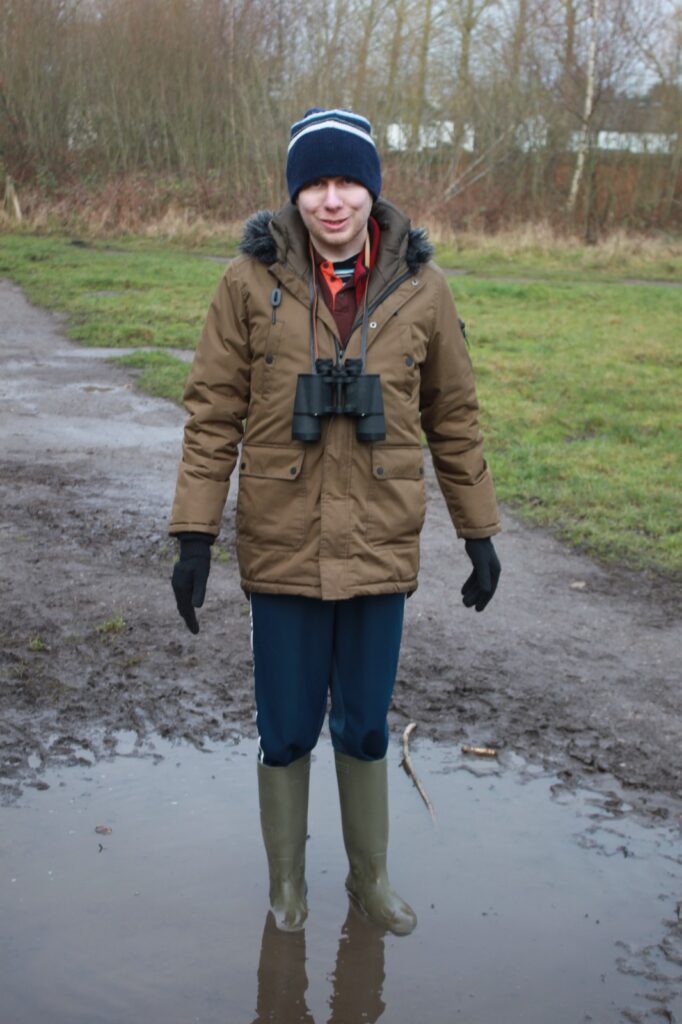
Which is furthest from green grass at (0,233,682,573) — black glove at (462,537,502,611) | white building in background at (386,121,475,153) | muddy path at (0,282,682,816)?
white building in background at (386,121,475,153)

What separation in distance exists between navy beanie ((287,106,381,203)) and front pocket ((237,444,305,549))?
62 cm

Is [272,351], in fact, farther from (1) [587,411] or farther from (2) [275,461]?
(1) [587,411]

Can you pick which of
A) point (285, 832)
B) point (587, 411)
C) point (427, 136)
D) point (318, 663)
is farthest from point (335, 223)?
point (427, 136)

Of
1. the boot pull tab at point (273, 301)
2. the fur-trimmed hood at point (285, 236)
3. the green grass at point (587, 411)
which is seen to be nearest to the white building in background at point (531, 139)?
the green grass at point (587, 411)

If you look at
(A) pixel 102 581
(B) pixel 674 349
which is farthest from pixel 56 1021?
(B) pixel 674 349

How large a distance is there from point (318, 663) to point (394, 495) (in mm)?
452

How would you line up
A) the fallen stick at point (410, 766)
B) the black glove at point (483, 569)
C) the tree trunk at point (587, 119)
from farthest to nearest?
the tree trunk at point (587, 119) → the fallen stick at point (410, 766) → the black glove at point (483, 569)

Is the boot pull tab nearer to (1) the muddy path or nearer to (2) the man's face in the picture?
(2) the man's face

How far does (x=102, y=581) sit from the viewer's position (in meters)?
5.63

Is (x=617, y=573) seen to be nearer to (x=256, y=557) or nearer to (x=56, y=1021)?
(x=256, y=557)

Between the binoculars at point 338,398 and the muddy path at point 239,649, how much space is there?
63.7 inches

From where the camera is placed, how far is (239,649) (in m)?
4.92

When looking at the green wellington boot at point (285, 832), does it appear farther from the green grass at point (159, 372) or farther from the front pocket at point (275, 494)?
the green grass at point (159, 372)

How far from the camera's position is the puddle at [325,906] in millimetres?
2916
